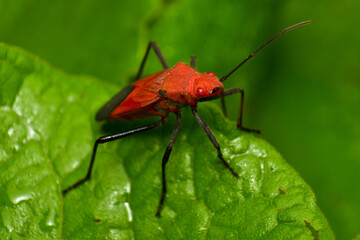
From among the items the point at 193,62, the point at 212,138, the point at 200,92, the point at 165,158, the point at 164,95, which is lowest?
the point at 165,158

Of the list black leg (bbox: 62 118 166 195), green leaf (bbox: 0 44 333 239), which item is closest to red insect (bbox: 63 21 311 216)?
black leg (bbox: 62 118 166 195)

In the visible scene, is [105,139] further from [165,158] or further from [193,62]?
[193,62]

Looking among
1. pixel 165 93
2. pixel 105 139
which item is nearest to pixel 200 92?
pixel 165 93

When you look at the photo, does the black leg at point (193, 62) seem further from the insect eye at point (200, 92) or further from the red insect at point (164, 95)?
the insect eye at point (200, 92)

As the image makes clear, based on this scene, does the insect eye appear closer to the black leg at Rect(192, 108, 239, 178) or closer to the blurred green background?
the black leg at Rect(192, 108, 239, 178)

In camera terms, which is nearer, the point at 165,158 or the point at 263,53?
the point at 165,158

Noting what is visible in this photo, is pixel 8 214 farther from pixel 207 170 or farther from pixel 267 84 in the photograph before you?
pixel 267 84

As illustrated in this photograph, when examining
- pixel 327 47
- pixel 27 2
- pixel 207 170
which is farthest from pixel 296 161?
pixel 27 2
